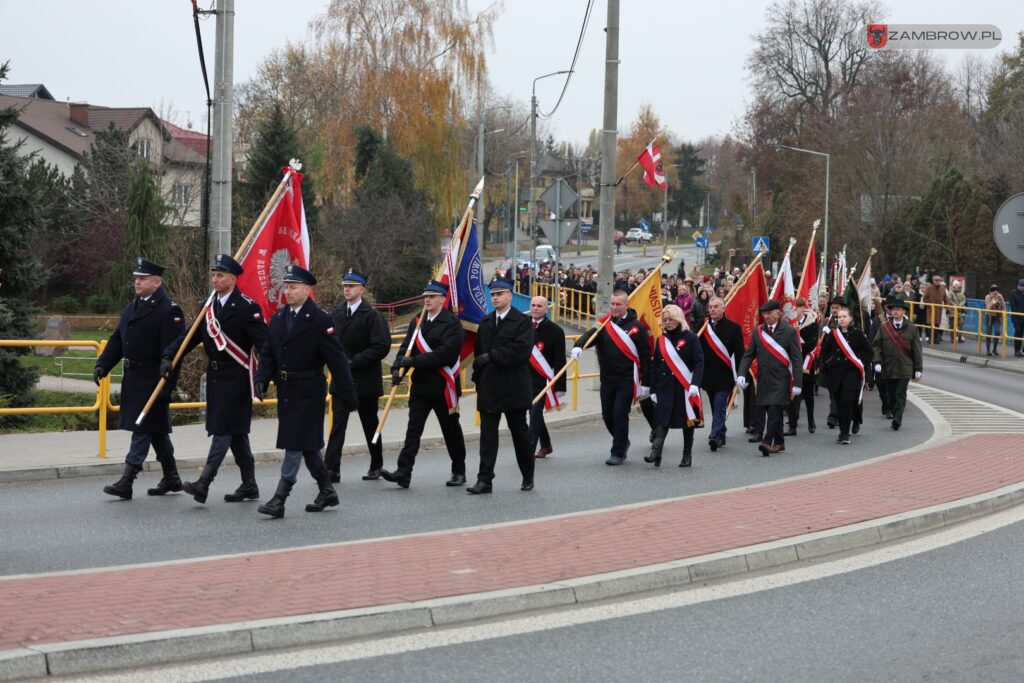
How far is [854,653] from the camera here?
6559 millimetres

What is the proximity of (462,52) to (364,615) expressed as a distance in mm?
44234

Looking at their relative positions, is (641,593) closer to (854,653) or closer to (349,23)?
(854,653)

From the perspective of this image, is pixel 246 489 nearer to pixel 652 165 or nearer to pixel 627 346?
pixel 627 346

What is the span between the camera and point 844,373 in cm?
1622

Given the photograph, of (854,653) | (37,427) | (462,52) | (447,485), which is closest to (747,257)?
(462,52)

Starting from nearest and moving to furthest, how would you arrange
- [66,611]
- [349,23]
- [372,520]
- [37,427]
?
[66,611] < [372,520] < [37,427] < [349,23]

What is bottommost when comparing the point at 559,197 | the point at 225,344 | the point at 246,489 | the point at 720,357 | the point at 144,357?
the point at 246,489

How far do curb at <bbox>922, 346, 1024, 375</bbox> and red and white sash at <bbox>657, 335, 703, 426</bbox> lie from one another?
1698cm

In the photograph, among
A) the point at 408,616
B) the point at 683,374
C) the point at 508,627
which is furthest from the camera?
the point at 683,374

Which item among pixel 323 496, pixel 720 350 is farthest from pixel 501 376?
pixel 720 350

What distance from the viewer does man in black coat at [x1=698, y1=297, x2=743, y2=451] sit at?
50.8 feet

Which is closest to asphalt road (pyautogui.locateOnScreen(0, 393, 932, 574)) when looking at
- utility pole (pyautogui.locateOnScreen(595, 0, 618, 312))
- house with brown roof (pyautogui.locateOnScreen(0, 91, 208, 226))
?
utility pole (pyautogui.locateOnScreen(595, 0, 618, 312))

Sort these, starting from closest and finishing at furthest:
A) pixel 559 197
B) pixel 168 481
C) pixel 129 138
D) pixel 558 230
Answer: pixel 168 481
pixel 559 197
pixel 558 230
pixel 129 138

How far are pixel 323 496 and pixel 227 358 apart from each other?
4.35 ft
